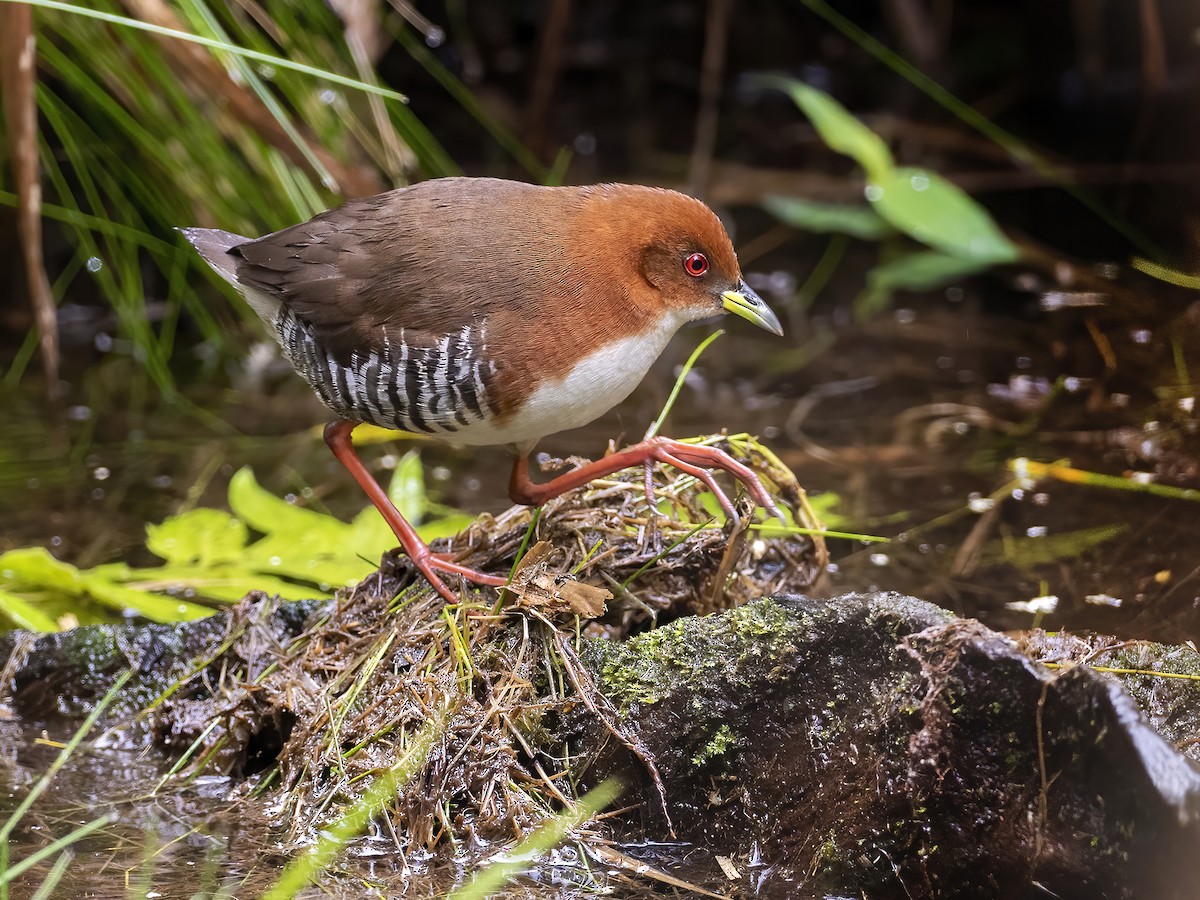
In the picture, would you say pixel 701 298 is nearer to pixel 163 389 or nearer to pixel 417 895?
pixel 417 895

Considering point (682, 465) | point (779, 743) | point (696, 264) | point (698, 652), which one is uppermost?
point (696, 264)

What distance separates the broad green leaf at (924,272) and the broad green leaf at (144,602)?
3707mm

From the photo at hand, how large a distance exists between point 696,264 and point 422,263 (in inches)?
24.8

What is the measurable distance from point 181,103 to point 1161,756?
384 centimetres

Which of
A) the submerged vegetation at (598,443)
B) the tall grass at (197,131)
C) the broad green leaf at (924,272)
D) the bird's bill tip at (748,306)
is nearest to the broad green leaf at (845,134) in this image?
the submerged vegetation at (598,443)

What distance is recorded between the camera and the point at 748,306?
10.5 feet

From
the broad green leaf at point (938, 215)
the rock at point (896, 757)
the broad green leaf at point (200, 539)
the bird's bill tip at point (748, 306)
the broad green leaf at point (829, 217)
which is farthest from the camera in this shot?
the broad green leaf at point (829, 217)

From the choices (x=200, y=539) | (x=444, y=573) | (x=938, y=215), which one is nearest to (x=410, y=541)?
(x=444, y=573)

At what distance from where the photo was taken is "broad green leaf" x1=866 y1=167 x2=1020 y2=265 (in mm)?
5750

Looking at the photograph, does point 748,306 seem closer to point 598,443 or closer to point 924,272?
point 598,443

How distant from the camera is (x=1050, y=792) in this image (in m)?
2.36

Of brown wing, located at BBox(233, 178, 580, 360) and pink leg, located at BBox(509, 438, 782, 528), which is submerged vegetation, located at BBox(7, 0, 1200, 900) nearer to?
pink leg, located at BBox(509, 438, 782, 528)

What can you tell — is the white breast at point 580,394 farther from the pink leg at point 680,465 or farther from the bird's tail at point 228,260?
the bird's tail at point 228,260

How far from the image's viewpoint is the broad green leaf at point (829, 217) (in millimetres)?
6473
